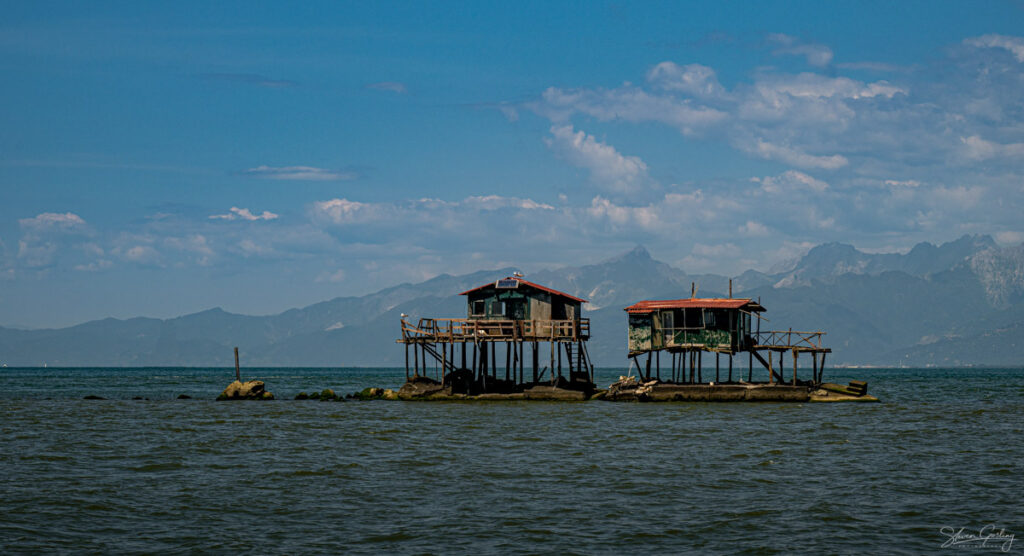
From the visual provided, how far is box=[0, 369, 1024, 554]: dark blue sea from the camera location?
21.1m

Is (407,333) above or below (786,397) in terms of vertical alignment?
above

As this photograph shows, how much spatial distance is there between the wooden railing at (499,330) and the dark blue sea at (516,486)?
1661 centimetres

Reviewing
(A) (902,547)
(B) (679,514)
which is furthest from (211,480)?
(A) (902,547)

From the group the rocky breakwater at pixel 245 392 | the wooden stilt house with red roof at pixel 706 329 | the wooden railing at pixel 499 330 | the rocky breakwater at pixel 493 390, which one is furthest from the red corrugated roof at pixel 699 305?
the rocky breakwater at pixel 245 392

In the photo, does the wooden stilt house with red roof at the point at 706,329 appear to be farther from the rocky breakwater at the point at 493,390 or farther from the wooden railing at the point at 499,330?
the rocky breakwater at the point at 493,390

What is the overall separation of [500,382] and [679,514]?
48.3 meters

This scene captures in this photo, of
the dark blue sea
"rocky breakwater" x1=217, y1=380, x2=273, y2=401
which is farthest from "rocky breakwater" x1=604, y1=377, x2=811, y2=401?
"rocky breakwater" x1=217, y1=380, x2=273, y2=401

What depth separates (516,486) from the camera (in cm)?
2778

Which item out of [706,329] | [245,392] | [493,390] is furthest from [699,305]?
[245,392]

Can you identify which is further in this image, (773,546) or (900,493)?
(900,493)

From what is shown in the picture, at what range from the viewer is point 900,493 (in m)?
26.6

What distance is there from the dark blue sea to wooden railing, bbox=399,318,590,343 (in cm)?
1661

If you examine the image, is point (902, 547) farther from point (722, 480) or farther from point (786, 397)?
point (786, 397)

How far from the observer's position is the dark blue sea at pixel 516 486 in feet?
69.3
